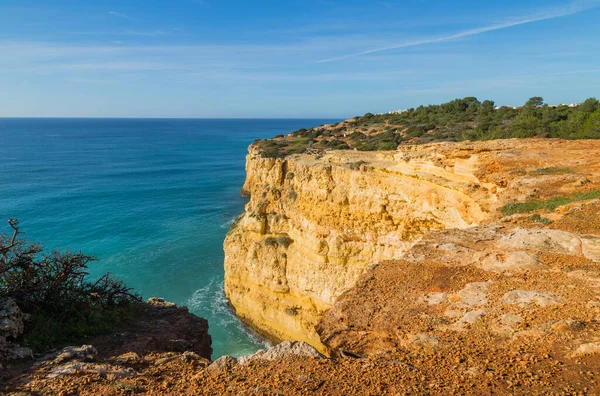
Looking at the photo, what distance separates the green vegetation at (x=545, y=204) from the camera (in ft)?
34.1

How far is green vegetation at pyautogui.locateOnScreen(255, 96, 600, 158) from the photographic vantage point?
2531cm

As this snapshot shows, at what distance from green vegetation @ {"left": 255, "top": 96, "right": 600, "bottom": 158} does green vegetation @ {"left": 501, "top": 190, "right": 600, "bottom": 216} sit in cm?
1470

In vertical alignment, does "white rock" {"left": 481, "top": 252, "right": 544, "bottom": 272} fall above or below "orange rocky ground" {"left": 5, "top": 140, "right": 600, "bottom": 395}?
above

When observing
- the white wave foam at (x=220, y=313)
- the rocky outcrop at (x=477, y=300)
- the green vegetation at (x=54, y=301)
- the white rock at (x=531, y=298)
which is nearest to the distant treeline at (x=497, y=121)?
the rocky outcrop at (x=477, y=300)

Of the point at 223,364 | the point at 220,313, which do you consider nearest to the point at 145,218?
the point at 220,313

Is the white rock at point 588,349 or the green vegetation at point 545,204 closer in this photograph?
the white rock at point 588,349

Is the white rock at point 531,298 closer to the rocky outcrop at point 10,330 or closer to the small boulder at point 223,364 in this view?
the small boulder at point 223,364

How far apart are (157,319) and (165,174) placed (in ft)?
165

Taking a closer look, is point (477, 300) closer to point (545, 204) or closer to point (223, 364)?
point (223, 364)

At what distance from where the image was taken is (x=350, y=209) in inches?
720

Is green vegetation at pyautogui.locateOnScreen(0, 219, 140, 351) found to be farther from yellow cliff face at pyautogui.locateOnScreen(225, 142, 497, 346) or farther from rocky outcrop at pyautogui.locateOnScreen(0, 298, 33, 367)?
yellow cliff face at pyautogui.locateOnScreen(225, 142, 497, 346)

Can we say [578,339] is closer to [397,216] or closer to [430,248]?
[430,248]

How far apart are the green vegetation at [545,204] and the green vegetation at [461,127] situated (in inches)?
579

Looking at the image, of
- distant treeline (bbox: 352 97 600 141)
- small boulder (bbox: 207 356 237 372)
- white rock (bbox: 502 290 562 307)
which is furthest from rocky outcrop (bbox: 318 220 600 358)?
distant treeline (bbox: 352 97 600 141)
